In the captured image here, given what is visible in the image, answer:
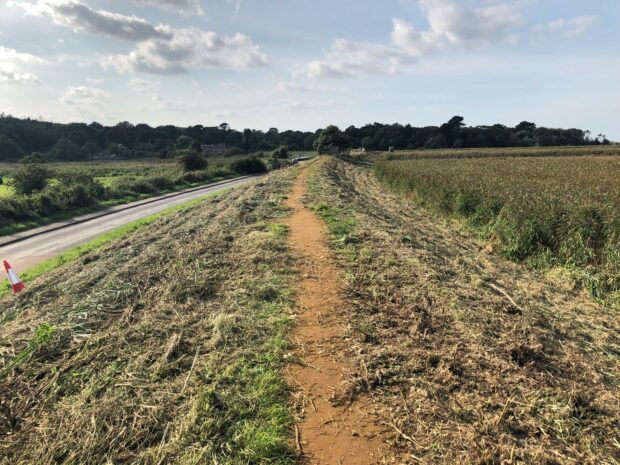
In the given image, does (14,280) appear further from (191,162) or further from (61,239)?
(191,162)

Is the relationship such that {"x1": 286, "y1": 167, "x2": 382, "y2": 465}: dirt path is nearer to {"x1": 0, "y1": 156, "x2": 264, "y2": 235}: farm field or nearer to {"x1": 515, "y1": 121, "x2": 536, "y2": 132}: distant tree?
{"x1": 0, "y1": 156, "x2": 264, "y2": 235}: farm field

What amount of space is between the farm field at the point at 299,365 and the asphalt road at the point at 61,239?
1043 cm

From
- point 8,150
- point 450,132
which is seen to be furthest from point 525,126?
point 8,150

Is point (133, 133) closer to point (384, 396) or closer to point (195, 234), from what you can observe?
point (195, 234)

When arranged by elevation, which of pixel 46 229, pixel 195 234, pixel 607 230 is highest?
pixel 607 230

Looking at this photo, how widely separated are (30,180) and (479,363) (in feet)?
119

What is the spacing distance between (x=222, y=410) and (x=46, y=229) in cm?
2440

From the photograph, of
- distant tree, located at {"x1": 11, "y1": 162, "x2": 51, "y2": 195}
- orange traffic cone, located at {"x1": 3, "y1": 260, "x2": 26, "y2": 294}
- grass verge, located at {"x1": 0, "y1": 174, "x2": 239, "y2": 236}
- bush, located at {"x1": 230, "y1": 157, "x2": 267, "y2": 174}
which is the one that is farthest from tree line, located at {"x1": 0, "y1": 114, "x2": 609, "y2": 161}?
orange traffic cone, located at {"x1": 3, "y1": 260, "x2": 26, "y2": 294}

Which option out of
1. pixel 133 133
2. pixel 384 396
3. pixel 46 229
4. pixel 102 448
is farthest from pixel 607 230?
pixel 133 133

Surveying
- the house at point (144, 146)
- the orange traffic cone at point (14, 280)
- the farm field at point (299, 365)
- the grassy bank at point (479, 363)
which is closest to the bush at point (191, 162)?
the orange traffic cone at point (14, 280)

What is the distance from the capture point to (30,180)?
30.5m

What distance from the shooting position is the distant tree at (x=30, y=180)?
30.1 metres

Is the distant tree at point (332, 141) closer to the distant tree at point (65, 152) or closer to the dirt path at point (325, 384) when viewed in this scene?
the dirt path at point (325, 384)

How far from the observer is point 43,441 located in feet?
11.3
